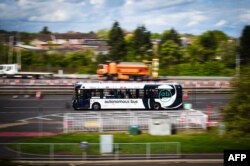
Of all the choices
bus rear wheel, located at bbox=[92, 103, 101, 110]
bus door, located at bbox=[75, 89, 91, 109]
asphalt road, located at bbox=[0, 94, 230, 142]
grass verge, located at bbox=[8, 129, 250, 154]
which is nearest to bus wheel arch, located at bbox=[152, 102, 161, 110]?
asphalt road, located at bbox=[0, 94, 230, 142]

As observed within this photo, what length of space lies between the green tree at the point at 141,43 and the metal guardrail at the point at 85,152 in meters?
53.6

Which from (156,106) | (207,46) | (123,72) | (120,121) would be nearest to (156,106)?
(156,106)

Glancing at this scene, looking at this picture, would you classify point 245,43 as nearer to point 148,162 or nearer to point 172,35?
point 172,35

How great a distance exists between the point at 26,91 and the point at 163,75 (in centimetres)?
1995

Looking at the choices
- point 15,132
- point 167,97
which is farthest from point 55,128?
point 167,97

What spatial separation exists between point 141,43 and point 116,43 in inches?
188

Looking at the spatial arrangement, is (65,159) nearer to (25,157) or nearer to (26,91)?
(25,157)

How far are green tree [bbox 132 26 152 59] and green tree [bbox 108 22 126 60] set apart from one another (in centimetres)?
229

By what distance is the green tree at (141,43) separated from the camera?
2949 inches

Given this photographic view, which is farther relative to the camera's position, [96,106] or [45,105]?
[45,105]

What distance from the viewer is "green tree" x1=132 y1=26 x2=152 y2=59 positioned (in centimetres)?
7491

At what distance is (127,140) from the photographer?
880 inches

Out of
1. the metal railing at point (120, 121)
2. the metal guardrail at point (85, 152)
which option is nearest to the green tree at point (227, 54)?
the metal railing at point (120, 121)

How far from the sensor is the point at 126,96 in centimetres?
3425
